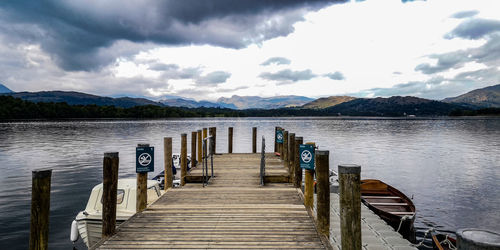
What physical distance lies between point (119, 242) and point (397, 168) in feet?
101

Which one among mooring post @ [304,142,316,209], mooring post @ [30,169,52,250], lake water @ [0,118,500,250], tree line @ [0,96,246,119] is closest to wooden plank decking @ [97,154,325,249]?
mooring post @ [304,142,316,209]

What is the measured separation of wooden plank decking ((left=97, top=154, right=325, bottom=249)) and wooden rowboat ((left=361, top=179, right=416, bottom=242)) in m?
4.99

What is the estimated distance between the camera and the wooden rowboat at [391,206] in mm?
12312

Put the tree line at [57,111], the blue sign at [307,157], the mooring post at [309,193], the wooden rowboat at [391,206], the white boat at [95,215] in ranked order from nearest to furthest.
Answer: the mooring post at [309,193], the blue sign at [307,157], the white boat at [95,215], the wooden rowboat at [391,206], the tree line at [57,111]

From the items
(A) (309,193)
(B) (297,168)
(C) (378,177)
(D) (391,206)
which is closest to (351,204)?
(A) (309,193)

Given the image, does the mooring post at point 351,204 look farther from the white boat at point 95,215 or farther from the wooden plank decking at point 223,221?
the white boat at point 95,215

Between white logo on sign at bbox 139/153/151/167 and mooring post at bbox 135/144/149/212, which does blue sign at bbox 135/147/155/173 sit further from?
mooring post at bbox 135/144/149/212

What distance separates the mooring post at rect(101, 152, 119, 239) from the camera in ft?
21.1

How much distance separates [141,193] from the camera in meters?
8.14

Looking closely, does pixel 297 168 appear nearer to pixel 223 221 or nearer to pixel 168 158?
pixel 223 221

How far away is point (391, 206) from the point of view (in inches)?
574

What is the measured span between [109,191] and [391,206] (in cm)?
1307

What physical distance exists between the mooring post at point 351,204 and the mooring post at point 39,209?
5120mm

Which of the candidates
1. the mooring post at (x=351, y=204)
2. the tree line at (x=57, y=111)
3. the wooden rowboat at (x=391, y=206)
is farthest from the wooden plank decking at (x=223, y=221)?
the tree line at (x=57, y=111)
